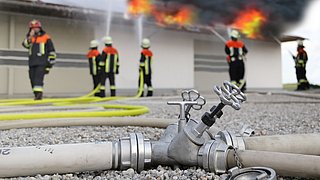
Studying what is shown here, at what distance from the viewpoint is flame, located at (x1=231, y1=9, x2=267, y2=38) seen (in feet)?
37.2

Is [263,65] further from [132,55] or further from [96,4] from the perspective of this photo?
[96,4]

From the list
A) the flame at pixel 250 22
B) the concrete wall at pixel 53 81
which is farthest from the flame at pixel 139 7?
the flame at pixel 250 22

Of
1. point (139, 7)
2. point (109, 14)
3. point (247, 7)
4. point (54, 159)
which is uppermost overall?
point (247, 7)

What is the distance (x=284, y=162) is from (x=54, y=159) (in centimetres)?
77

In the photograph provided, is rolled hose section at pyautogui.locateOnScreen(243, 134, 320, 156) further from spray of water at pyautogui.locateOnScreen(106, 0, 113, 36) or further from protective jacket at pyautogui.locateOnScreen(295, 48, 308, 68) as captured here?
protective jacket at pyautogui.locateOnScreen(295, 48, 308, 68)

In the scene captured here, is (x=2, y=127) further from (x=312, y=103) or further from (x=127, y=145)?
(x=312, y=103)

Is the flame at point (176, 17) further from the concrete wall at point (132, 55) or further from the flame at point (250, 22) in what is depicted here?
the flame at point (250, 22)

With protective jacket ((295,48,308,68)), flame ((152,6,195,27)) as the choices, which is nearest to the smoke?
flame ((152,6,195,27))

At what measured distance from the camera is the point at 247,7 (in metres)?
12.4

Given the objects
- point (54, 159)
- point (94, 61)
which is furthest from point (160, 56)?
point (54, 159)

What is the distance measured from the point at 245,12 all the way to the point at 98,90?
7.95 meters

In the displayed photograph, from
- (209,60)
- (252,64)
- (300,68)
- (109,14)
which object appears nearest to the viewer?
(109,14)

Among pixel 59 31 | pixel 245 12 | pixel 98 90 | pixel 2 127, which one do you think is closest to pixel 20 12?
pixel 59 31

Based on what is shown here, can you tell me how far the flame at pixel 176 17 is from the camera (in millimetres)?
9414
